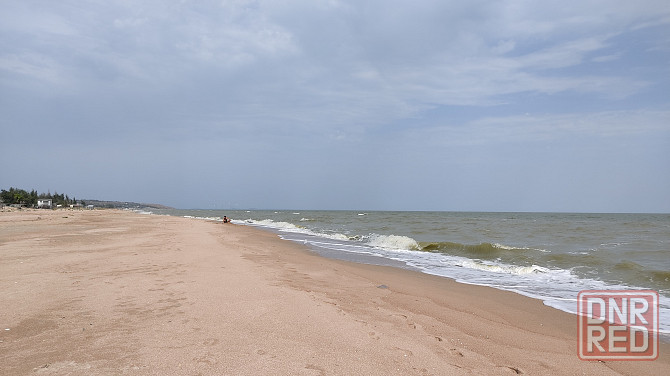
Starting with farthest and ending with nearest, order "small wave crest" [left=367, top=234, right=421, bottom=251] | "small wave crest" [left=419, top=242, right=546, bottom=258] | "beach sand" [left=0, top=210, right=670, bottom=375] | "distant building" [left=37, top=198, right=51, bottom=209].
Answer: "distant building" [left=37, top=198, right=51, bottom=209]
"small wave crest" [left=367, top=234, right=421, bottom=251]
"small wave crest" [left=419, top=242, right=546, bottom=258]
"beach sand" [left=0, top=210, right=670, bottom=375]

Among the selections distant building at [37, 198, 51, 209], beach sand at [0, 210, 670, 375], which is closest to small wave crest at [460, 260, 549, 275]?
beach sand at [0, 210, 670, 375]

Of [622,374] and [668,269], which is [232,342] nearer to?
[622,374]

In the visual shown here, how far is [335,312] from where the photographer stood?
528 centimetres

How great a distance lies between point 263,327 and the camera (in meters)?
4.42

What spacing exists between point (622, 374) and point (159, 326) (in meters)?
5.14
